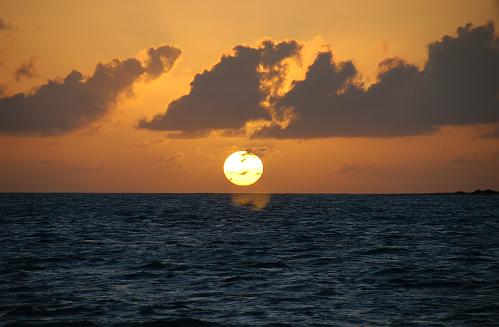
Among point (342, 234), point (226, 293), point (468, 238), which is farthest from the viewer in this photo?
point (342, 234)

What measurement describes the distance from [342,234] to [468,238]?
37.1 feet

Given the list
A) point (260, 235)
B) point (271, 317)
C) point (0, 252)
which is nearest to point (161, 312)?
point (271, 317)

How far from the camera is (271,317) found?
20250 millimetres

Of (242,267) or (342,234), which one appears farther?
(342,234)

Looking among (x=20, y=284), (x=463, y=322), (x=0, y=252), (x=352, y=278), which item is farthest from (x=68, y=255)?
(x=463, y=322)

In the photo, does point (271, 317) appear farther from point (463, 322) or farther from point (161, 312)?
point (463, 322)

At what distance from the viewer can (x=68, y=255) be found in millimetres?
37156

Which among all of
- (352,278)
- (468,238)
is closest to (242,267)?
(352,278)

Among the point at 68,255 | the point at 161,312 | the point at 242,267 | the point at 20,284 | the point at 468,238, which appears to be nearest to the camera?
the point at 161,312

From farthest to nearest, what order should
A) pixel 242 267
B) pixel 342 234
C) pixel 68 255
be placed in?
1. pixel 342 234
2. pixel 68 255
3. pixel 242 267

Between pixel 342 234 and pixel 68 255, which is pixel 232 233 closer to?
pixel 342 234

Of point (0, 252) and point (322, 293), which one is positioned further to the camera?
point (0, 252)

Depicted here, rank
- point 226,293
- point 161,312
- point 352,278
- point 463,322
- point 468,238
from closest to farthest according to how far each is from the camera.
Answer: point 463,322 < point 161,312 < point 226,293 < point 352,278 < point 468,238

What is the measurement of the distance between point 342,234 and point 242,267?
81.8 feet
